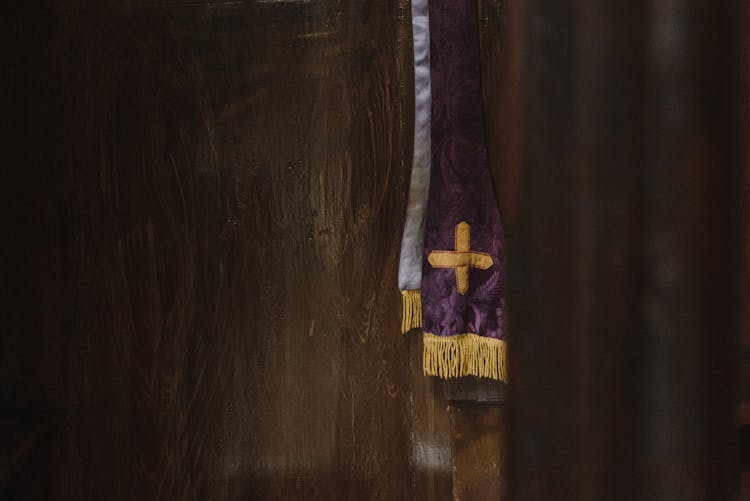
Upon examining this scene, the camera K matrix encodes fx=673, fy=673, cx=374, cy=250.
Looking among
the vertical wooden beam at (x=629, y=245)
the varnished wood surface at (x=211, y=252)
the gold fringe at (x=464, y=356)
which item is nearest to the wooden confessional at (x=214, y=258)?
the varnished wood surface at (x=211, y=252)

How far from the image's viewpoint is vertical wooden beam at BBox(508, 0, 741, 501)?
192 millimetres

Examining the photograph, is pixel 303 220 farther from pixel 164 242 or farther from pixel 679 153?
pixel 679 153

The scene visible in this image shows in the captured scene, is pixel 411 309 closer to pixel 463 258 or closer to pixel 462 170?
pixel 463 258

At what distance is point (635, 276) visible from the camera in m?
0.20

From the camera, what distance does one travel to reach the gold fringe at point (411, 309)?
1.91 metres

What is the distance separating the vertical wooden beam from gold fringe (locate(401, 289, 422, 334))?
1692 millimetres

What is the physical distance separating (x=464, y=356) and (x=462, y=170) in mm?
510

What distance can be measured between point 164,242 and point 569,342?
1898 millimetres

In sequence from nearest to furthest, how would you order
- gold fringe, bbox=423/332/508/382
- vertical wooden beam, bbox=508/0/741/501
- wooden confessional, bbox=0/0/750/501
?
vertical wooden beam, bbox=508/0/741/501 → gold fringe, bbox=423/332/508/382 → wooden confessional, bbox=0/0/750/501

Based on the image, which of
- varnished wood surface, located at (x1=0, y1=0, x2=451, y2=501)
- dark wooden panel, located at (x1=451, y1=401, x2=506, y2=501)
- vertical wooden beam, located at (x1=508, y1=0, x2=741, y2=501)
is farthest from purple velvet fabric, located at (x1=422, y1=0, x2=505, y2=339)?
vertical wooden beam, located at (x1=508, y1=0, x2=741, y2=501)

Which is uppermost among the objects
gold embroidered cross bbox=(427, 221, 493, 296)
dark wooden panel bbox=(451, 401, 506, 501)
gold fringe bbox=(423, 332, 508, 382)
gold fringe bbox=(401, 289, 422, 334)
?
gold embroidered cross bbox=(427, 221, 493, 296)

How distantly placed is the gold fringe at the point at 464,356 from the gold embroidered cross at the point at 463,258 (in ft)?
0.46

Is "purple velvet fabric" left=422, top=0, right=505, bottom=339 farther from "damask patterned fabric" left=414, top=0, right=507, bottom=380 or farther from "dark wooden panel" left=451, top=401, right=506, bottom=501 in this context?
"dark wooden panel" left=451, top=401, right=506, bottom=501

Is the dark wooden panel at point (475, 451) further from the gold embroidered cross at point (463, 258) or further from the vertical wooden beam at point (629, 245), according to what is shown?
the vertical wooden beam at point (629, 245)
